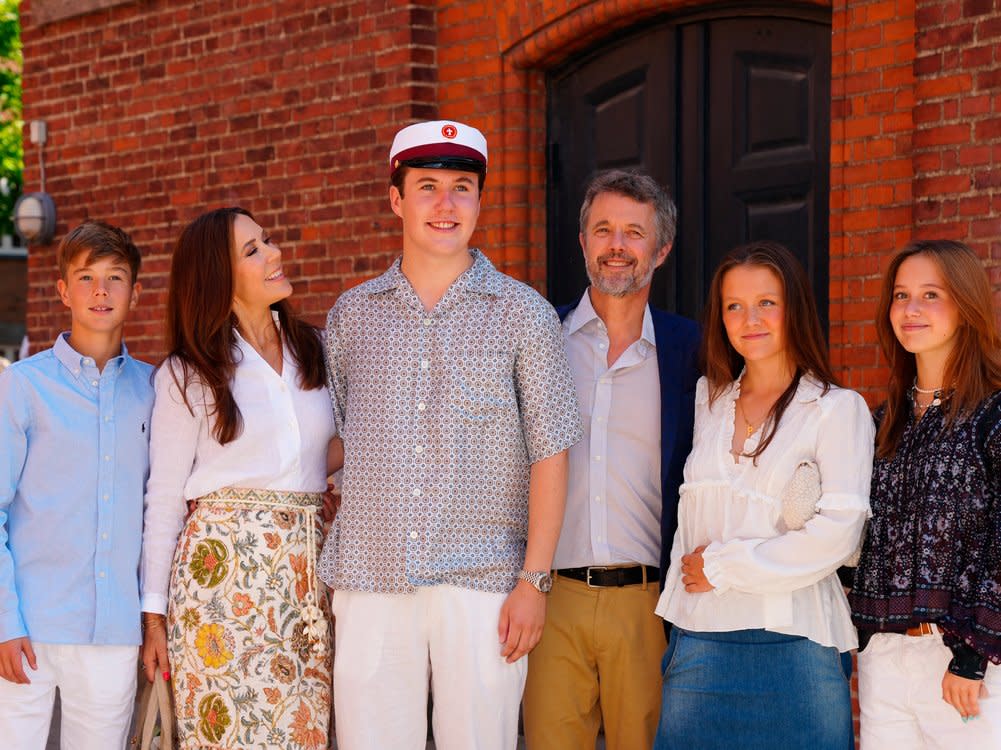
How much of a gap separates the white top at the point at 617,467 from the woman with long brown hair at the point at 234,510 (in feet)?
2.38

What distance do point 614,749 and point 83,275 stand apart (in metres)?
2.04

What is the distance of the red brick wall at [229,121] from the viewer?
666cm

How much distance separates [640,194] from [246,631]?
166 cm

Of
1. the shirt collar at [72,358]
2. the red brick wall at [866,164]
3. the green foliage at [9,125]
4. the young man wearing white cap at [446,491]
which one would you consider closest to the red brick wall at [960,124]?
the red brick wall at [866,164]

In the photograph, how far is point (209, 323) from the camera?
151 inches

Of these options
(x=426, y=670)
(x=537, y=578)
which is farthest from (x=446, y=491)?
(x=426, y=670)

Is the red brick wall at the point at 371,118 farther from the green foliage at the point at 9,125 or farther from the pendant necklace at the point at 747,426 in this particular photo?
the green foliage at the point at 9,125

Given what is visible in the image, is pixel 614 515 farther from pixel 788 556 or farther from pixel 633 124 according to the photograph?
pixel 633 124

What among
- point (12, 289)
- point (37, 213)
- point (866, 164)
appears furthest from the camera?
point (12, 289)

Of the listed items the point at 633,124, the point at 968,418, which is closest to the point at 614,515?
the point at 968,418

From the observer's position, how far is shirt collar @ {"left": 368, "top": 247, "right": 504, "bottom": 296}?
372 centimetres

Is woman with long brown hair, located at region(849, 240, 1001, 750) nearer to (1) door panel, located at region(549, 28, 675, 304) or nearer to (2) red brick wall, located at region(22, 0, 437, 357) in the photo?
(1) door panel, located at region(549, 28, 675, 304)

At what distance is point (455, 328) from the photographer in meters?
3.68

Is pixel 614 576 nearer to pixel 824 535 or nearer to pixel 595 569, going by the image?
pixel 595 569
